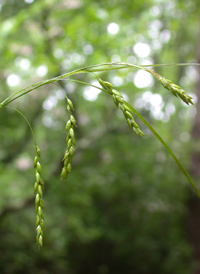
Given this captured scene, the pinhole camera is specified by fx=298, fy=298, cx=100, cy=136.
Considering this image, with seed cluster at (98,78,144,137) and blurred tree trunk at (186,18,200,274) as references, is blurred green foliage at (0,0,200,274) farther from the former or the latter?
seed cluster at (98,78,144,137)

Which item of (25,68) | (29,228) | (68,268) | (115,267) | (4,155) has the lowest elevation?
(115,267)

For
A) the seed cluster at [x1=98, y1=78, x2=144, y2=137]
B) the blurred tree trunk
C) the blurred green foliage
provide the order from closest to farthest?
the seed cluster at [x1=98, y1=78, x2=144, y2=137] → the blurred green foliage → the blurred tree trunk

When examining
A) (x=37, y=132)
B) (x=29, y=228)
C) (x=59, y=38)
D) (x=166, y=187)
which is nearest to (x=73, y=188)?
(x=29, y=228)

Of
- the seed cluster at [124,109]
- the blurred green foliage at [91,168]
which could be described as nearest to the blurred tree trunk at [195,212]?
the blurred green foliage at [91,168]

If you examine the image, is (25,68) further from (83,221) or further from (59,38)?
(83,221)

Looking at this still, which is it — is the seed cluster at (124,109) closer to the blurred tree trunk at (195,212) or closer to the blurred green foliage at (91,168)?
the blurred green foliage at (91,168)

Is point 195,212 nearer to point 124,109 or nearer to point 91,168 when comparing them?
point 91,168

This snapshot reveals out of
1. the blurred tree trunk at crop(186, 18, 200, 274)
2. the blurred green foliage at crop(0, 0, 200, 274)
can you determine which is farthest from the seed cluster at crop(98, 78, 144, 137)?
the blurred tree trunk at crop(186, 18, 200, 274)

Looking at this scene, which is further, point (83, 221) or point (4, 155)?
point (83, 221)
